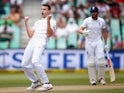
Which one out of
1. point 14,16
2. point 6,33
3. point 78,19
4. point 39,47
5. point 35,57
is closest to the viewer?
point 35,57

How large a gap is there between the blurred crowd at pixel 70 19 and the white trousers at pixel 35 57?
10326 mm

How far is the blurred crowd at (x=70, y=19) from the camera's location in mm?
22047

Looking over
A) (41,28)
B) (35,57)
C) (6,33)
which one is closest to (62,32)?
(6,33)

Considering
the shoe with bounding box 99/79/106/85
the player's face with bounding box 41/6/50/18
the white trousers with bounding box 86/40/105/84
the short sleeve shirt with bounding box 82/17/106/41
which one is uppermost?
the player's face with bounding box 41/6/50/18

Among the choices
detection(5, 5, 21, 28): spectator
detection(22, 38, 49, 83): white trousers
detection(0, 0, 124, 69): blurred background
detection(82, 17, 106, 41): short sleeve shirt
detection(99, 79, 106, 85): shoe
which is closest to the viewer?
detection(22, 38, 49, 83): white trousers

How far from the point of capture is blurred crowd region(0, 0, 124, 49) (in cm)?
2205

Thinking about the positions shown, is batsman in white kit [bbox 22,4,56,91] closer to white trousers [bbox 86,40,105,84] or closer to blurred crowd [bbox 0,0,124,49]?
white trousers [bbox 86,40,105,84]

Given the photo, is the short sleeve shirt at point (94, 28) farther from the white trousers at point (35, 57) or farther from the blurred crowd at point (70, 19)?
the blurred crowd at point (70, 19)

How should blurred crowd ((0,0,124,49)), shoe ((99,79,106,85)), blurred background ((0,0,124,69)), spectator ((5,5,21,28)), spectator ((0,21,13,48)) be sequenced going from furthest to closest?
spectator ((5,5,21,28)) → blurred crowd ((0,0,124,49)) → spectator ((0,21,13,48)) → blurred background ((0,0,124,69)) → shoe ((99,79,106,85))

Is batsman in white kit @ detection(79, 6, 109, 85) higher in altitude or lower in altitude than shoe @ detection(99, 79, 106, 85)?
higher

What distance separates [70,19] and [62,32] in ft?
2.56

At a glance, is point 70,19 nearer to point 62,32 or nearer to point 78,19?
point 78,19

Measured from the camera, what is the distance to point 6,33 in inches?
858

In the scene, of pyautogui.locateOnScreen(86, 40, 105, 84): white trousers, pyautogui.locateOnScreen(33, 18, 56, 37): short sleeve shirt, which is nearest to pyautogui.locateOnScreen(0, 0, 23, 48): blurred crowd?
pyautogui.locateOnScreen(86, 40, 105, 84): white trousers
